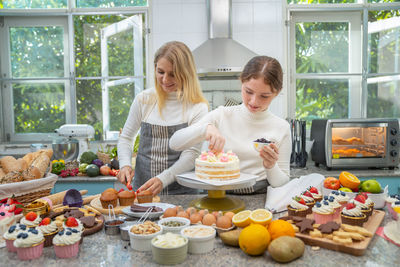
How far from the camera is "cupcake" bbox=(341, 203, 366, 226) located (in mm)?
1414

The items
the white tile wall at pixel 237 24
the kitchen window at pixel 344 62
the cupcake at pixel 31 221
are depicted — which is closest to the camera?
the cupcake at pixel 31 221

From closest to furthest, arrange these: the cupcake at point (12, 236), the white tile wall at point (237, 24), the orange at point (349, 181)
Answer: the cupcake at point (12, 236)
the orange at point (349, 181)
the white tile wall at point (237, 24)

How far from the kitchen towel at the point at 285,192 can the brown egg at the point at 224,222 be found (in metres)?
0.34

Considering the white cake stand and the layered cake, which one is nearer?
the white cake stand

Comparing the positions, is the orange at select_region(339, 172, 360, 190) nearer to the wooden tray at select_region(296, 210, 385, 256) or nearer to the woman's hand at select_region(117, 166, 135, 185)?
the wooden tray at select_region(296, 210, 385, 256)

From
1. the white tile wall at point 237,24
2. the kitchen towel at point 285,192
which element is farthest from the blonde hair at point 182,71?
the white tile wall at point 237,24

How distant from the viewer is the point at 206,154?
1.85m

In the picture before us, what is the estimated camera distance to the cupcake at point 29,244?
119 cm

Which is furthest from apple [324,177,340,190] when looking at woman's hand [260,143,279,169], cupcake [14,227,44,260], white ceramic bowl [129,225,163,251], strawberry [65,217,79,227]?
cupcake [14,227,44,260]

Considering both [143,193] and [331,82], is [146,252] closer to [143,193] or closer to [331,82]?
[143,193]

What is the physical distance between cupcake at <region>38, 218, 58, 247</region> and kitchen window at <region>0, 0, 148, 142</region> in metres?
3.42

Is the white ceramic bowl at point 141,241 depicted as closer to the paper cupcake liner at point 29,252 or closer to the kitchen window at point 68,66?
the paper cupcake liner at point 29,252

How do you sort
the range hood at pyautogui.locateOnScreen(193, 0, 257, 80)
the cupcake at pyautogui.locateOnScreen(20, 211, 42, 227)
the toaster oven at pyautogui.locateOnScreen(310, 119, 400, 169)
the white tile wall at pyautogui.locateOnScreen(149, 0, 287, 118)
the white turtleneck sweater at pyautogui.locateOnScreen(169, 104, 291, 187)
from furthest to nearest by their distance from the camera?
1. the white tile wall at pyautogui.locateOnScreen(149, 0, 287, 118)
2. the range hood at pyautogui.locateOnScreen(193, 0, 257, 80)
3. the toaster oven at pyautogui.locateOnScreen(310, 119, 400, 169)
4. the white turtleneck sweater at pyautogui.locateOnScreen(169, 104, 291, 187)
5. the cupcake at pyautogui.locateOnScreen(20, 211, 42, 227)

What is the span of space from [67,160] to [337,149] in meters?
2.99
